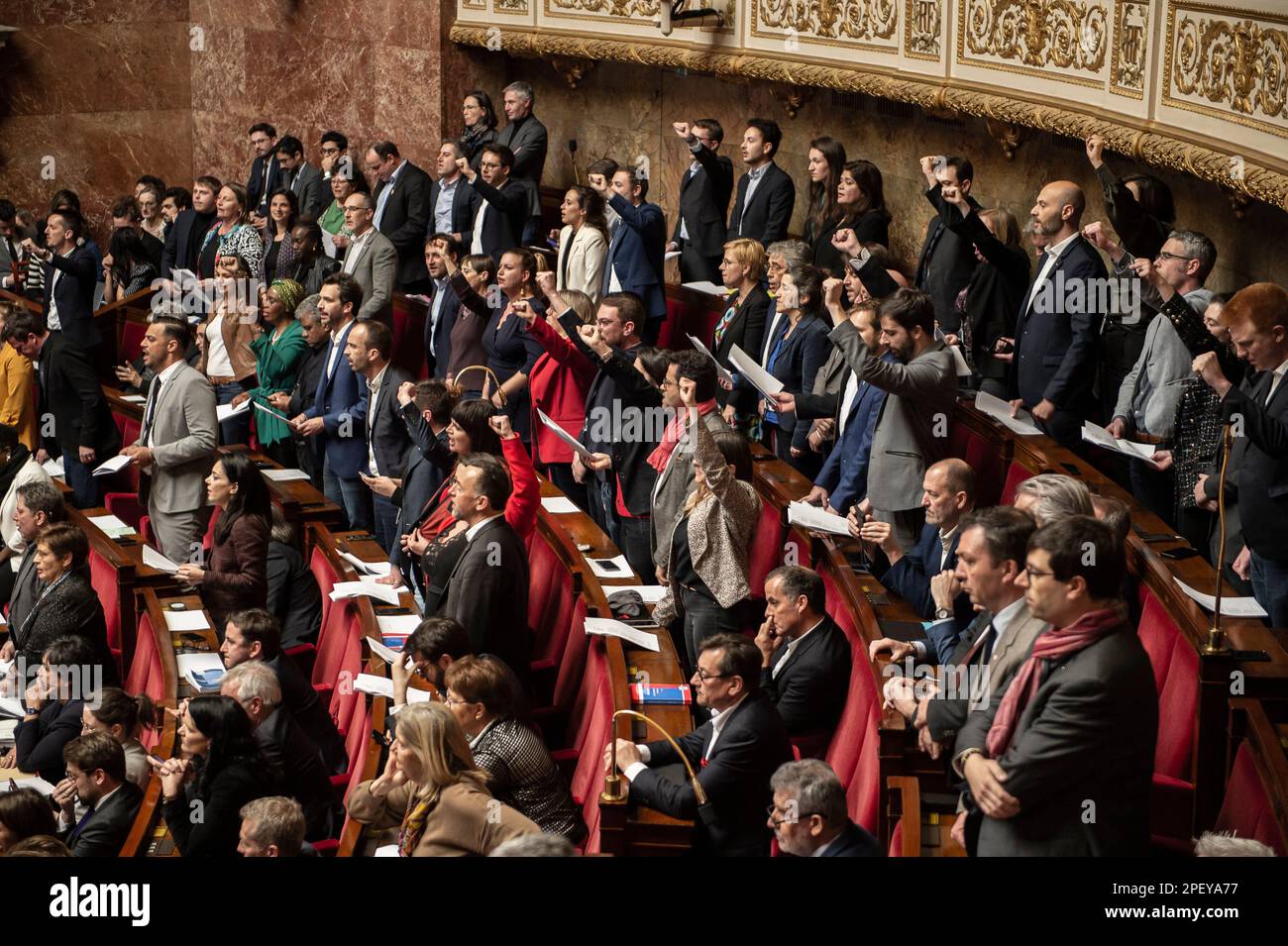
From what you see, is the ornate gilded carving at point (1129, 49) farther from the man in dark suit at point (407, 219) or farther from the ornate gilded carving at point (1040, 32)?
the man in dark suit at point (407, 219)

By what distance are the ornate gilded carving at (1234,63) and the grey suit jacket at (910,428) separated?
1.10 meters

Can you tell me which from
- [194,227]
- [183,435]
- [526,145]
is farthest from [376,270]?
[194,227]

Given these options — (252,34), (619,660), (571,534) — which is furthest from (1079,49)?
(252,34)

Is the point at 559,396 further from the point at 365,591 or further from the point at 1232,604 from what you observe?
the point at 1232,604

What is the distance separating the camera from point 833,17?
6828mm

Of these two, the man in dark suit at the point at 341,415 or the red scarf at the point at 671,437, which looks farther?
the man in dark suit at the point at 341,415

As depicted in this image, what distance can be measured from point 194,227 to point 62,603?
3.71 m

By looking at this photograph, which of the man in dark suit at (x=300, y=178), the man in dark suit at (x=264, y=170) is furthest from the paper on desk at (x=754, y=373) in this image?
the man in dark suit at (x=264, y=170)

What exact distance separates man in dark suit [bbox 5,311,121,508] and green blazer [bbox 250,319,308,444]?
0.59 meters

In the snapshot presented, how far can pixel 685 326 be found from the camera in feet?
20.6

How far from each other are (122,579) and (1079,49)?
3.44m

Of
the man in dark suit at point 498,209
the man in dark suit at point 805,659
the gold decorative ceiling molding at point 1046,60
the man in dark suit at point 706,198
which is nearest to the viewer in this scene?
the man in dark suit at point 805,659

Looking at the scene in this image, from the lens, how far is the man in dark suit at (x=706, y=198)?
6465 millimetres

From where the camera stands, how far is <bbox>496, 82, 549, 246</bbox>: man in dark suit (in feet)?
23.1
